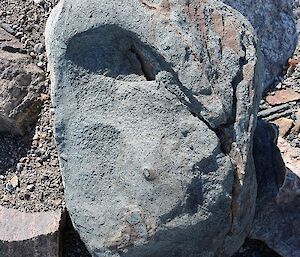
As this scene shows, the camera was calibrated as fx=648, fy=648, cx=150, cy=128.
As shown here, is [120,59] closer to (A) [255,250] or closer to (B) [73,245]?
(B) [73,245]

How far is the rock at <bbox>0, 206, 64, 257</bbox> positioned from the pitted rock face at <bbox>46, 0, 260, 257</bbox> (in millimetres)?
319

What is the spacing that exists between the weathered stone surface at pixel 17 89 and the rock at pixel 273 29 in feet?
2.35

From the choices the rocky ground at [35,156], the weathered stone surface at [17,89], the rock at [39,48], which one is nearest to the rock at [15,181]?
the rocky ground at [35,156]

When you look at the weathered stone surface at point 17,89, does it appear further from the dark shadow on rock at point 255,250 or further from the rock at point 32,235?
the dark shadow on rock at point 255,250

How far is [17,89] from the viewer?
1.88 metres

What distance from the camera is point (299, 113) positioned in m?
2.11

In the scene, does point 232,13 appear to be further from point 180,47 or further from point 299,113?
point 299,113

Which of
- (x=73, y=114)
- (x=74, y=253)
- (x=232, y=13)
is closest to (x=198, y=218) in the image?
(x=73, y=114)

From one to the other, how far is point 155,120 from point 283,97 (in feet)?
2.71

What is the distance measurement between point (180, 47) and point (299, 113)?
0.83 meters

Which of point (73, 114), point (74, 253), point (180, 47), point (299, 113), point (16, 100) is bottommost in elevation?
point (74, 253)

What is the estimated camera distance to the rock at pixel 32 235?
5.91ft

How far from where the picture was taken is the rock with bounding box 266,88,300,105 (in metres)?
2.12

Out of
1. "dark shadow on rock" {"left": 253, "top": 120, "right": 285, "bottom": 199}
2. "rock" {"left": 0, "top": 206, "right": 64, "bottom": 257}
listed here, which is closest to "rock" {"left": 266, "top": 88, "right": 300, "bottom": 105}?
"dark shadow on rock" {"left": 253, "top": 120, "right": 285, "bottom": 199}
